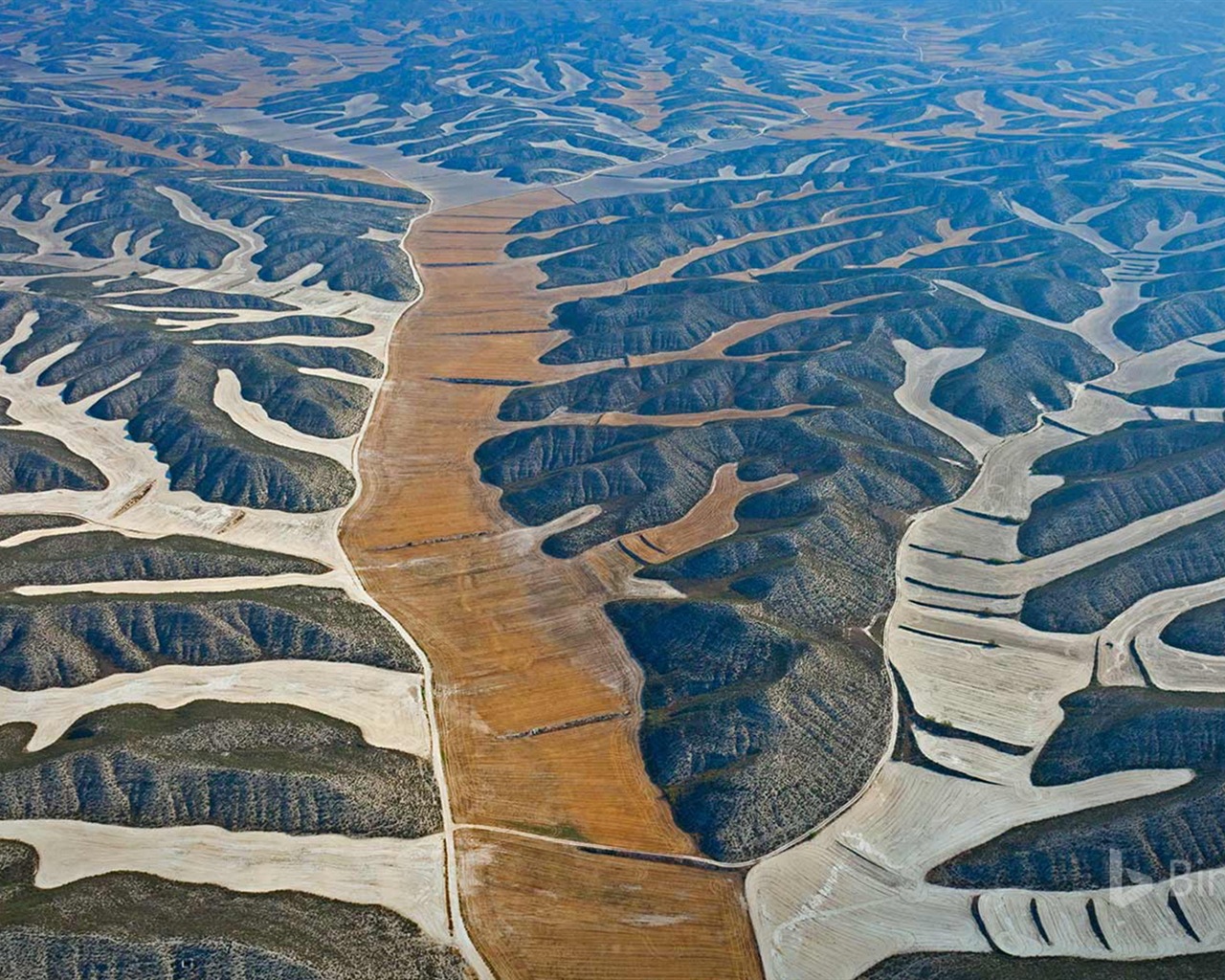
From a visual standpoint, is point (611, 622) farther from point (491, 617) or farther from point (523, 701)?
point (523, 701)

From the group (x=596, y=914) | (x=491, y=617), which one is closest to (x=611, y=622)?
(x=491, y=617)

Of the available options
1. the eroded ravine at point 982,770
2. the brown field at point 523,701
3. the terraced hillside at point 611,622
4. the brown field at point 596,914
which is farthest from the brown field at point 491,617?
the eroded ravine at point 982,770

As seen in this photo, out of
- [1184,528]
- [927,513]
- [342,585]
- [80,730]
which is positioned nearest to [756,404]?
[927,513]

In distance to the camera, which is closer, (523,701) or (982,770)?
(982,770)

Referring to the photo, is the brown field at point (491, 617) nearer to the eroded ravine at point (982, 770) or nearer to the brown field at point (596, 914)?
the brown field at point (596, 914)

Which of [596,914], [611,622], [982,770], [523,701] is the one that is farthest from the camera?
[611,622]

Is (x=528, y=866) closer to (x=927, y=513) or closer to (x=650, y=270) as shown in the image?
(x=927, y=513)

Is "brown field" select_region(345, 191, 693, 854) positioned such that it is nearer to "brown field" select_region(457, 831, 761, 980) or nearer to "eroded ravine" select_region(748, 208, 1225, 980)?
"brown field" select_region(457, 831, 761, 980)
